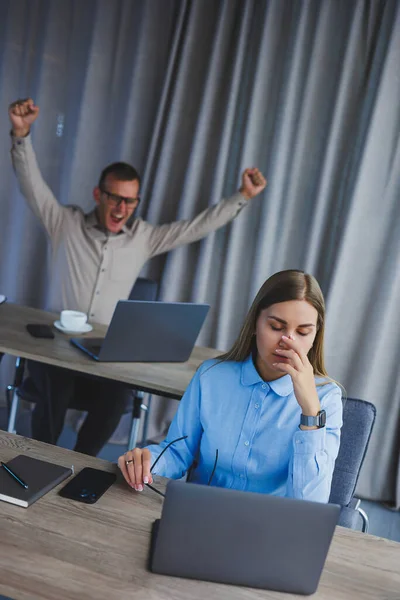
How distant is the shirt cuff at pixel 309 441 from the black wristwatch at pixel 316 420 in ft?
0.04

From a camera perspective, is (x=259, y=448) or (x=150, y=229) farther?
(x=150, y=229)

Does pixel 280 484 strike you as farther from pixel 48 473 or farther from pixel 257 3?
pixel 257 3

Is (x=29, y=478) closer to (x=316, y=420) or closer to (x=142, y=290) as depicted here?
(x=316, y=420)

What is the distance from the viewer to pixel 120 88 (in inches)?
132

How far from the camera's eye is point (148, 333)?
226cm

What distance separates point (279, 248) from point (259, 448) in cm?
186

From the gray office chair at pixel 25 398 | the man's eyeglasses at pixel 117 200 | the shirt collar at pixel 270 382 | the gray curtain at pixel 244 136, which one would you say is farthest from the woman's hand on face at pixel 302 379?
the gray curtain at pixel 244 136

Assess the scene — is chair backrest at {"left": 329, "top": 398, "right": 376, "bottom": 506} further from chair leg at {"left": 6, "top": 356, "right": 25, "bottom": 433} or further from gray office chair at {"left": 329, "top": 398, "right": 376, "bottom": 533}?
chair leg at {"left": 6, "top": 356, "right": 25, "bottom": 433}

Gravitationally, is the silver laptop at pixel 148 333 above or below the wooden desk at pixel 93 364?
above

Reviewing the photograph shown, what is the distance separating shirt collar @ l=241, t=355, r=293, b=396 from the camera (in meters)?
1.54

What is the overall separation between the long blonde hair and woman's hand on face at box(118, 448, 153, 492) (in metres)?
0.41

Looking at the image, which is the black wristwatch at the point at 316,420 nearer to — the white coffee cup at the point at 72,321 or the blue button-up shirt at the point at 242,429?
the blue button-up shirt at the point at 242,429

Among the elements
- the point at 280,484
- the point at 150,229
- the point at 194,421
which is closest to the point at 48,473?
the point at 194,421

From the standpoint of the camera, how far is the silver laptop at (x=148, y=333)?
2.16 metres
